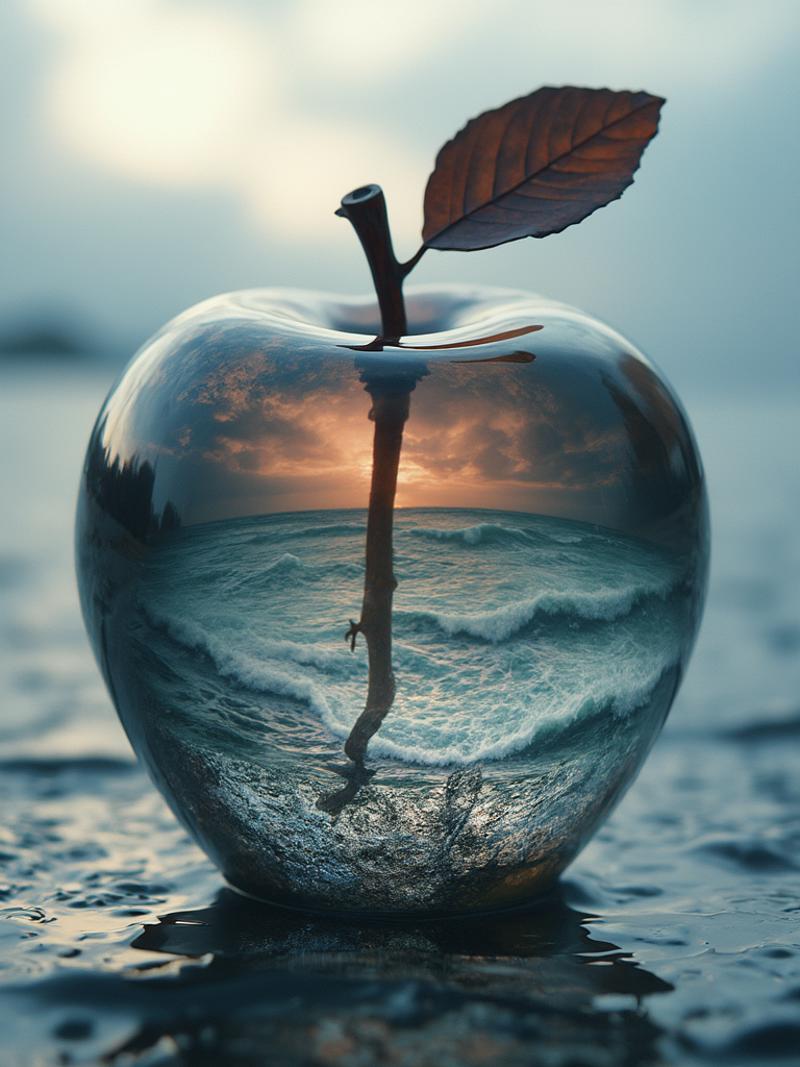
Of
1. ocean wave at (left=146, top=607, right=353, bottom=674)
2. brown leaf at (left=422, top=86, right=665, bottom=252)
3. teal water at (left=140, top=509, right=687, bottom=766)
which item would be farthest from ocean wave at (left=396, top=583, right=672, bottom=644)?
brown leaf at (left=422, top=86, right=665, bottom=252)

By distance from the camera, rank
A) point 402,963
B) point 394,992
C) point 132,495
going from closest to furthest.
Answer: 1. point 394,992
2. point 402,963
3. point 132,495

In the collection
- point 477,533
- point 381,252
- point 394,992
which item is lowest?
point 394,992

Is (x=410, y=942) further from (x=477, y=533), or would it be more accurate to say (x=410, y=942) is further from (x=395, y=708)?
(x=477, y=533)

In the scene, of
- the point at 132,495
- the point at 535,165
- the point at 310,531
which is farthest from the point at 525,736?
the point at 535,165

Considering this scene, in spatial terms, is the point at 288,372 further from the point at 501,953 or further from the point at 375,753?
the point at 501,953

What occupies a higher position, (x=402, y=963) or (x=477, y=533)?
(x=477, y=533)

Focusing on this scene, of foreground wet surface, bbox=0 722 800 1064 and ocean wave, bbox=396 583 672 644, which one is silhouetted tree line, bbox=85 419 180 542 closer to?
ocean wave, bbox=396 583 672 644

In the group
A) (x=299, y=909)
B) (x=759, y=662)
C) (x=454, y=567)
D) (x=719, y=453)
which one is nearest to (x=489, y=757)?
(x=454, y=567)
